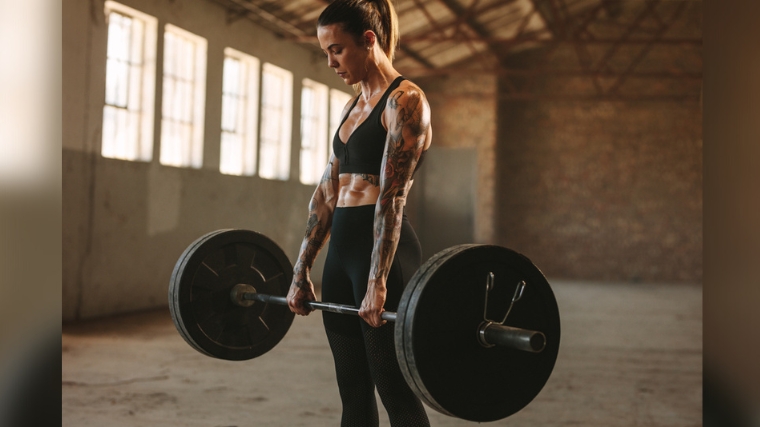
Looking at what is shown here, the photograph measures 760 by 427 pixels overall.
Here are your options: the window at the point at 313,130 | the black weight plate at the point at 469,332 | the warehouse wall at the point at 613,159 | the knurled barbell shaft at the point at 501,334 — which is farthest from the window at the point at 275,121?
the black weight plate at the point at 469,332

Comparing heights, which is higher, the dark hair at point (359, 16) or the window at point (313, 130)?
the window at point (313, 130)

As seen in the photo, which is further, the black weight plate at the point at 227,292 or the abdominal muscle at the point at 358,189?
the black weight plate at the point at 227,292

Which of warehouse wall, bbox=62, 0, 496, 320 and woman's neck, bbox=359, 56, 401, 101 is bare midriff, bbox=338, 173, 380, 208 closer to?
woman's neck, bbox=359, 56, 401, 101

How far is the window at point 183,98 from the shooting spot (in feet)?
22.0

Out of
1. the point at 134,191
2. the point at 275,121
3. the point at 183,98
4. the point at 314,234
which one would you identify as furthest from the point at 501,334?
the point at 275,121

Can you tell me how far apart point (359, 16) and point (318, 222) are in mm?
557

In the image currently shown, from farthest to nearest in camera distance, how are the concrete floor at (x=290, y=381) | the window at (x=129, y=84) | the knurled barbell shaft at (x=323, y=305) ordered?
the window at (x=129, y=84) → the concrete floor at (x=290, y=381) → the knurled barbell shaft at (x=323, y=305)

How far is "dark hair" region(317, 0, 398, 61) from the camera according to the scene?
1.64m

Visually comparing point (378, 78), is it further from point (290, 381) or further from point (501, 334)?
point (290, 381)

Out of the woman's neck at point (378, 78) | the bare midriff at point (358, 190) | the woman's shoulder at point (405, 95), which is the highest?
the woman's neck at point (378, 78)

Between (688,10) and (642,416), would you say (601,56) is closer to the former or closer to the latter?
(688,10)

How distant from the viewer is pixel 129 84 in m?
6.23

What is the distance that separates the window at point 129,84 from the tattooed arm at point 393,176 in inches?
195

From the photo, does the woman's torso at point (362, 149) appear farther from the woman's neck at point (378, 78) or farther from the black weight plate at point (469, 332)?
the black weight plate at point (469, 332)
